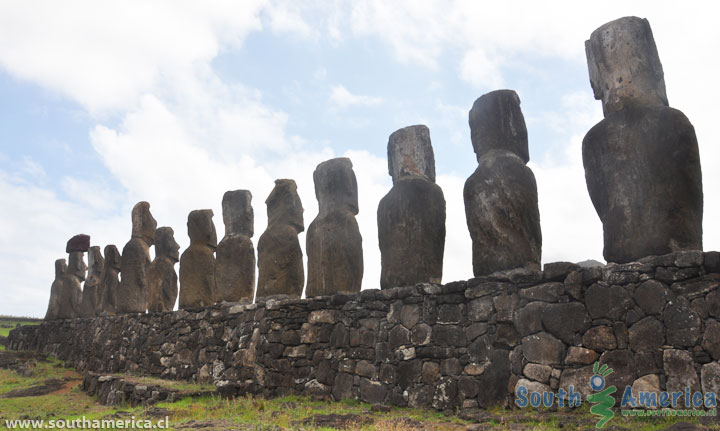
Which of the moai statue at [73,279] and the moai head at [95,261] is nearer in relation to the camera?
the moai head at [95,261]

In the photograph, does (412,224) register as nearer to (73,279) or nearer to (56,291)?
(73,279)

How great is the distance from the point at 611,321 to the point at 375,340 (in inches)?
146

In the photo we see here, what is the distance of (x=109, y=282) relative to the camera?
20.4 metres

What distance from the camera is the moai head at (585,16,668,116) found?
740 cm

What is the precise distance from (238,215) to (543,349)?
8.50 metres

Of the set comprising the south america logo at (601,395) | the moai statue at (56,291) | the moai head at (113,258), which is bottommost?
the south america logo at (601,395)

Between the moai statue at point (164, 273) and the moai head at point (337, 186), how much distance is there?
6.95 metres

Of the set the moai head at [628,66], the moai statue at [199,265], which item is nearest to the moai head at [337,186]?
the moai statue at [199,265]

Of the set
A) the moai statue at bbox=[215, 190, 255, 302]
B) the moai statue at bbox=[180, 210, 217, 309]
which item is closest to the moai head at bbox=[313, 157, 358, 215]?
the moai statue at bbox=[215, 190, 255, 302]

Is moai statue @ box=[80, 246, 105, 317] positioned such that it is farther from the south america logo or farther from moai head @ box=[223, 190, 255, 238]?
the south america logo

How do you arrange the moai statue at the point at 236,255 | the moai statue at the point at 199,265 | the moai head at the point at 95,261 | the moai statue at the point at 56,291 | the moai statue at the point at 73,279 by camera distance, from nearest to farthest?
1. the moai statue at the point at 236,255
2. the moai statue at the point at 199,265
3. the moai head at the point at 95,261
4. the moai statue at the point at 73,279
5. the moai statue at the point at 56,291

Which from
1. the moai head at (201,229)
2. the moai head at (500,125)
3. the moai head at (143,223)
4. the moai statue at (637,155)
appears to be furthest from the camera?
the moai head at (143,223)

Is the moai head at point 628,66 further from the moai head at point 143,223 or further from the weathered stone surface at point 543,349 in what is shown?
the moai head at point 143,223

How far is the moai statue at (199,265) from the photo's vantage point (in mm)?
14352
